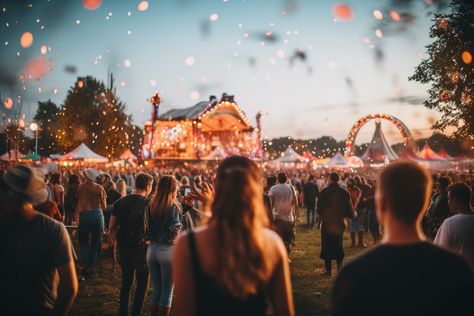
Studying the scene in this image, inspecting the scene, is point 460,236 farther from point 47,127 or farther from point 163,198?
point 47,127

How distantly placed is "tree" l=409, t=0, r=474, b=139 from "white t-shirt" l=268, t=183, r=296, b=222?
8.16 metres

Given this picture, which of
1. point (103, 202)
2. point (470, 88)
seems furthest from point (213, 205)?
point (470, 88)

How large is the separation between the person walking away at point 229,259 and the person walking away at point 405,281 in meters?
0.37

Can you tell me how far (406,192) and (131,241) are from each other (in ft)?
11.7

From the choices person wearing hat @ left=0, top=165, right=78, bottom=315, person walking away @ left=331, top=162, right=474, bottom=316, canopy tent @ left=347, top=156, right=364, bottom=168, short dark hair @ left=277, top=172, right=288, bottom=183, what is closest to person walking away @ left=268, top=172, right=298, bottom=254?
short dark hair @ left=277, top=172, right=288, bottom=183

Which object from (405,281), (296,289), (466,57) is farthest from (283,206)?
(466,57)

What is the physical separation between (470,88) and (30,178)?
13.6 m

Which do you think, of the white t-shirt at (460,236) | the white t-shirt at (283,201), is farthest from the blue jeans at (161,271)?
the white t-shirt at (283,201)

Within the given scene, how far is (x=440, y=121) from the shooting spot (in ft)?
45.7

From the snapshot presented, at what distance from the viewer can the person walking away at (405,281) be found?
5.38 feet

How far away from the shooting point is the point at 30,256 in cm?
232

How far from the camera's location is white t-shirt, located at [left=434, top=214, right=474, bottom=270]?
348 centimetres

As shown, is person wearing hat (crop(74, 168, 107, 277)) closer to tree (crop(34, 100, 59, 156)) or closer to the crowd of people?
the crowd of people

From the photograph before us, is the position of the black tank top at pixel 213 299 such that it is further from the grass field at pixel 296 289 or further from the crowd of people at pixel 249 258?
the grass field at pixel 296 289
